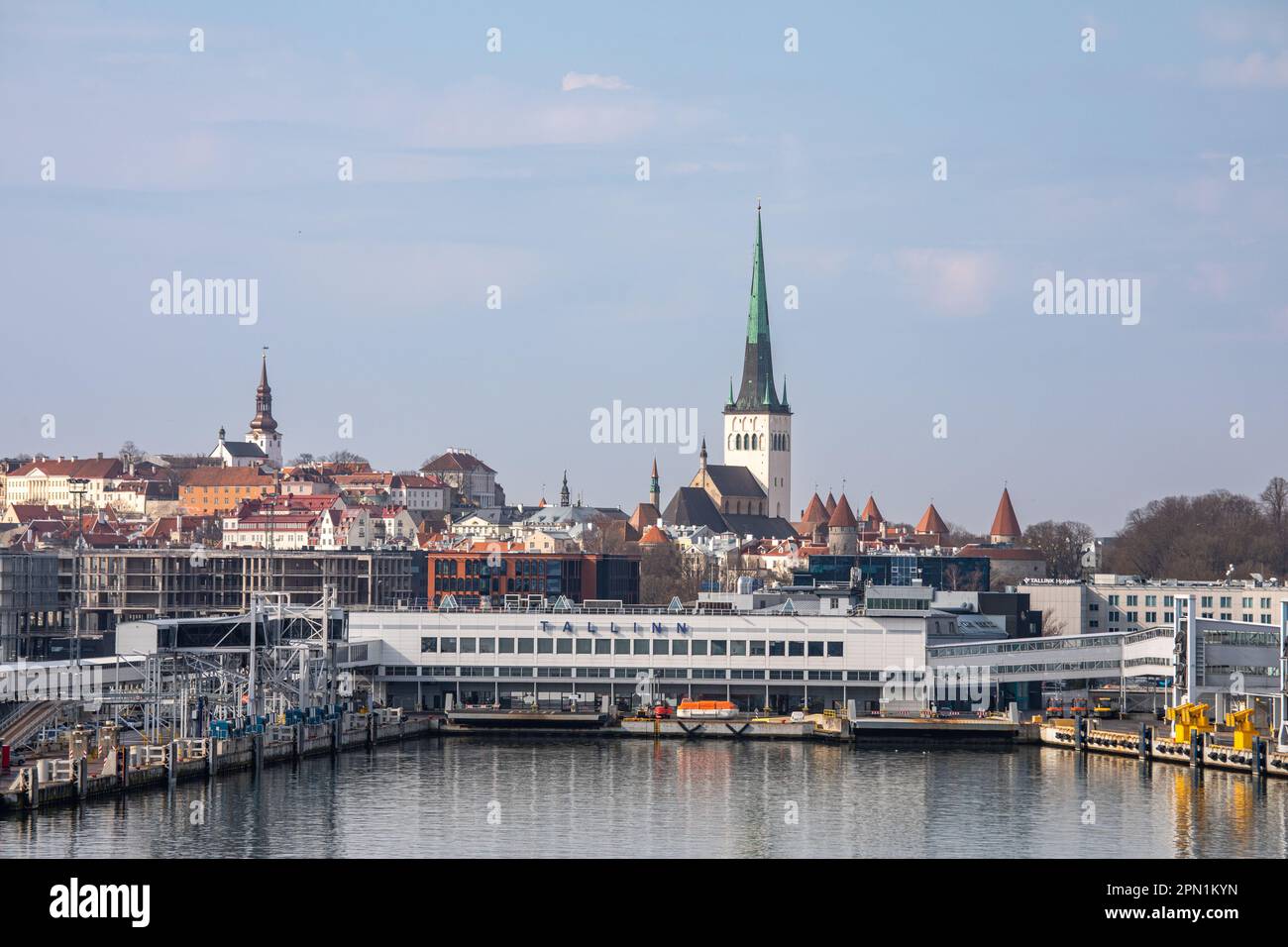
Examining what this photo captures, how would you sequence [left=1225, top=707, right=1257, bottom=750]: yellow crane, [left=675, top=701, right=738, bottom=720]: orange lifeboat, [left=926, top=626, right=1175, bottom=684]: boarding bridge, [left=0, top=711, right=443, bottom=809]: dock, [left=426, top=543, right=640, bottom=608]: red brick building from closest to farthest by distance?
1. [left=0, top=711, right=443, bottom=809]: dock
2. [left=1225, top=707, right=1257, bottom=750]: yellow crane
3. [left=675, top=701, right=738, bottom=720]: orange lifeboat
4. [left=926, top=626, right=1175, bottom=684]: boarding bridge
5. [left=426, top=543, right=640, bottom=608]: red brick building

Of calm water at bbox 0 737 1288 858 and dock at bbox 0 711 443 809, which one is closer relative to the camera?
calm water at bbox 0 737 1288 858

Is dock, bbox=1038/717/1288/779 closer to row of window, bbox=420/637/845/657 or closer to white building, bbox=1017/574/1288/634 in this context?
row of window, bbox=420/637/845/657

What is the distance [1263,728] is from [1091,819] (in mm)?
21924

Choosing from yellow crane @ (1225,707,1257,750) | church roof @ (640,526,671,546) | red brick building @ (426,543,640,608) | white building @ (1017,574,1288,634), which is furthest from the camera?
church roof @ (640,526,671,546)

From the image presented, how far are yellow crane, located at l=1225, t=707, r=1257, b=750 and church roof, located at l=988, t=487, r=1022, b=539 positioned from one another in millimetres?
127339

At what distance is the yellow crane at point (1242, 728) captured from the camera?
6438 cm

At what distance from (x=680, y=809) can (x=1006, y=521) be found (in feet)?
482

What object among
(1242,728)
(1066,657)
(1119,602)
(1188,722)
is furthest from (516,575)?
(1242,728)

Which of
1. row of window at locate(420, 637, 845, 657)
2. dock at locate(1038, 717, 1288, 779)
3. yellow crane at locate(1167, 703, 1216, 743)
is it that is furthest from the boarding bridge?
yellow crane at locate(1167, 703, 1216, 743)

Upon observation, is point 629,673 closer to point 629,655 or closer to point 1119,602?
point 629,655

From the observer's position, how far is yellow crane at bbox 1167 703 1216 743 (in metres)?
67.2

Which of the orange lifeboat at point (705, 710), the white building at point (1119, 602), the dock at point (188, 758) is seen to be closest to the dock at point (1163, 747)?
the orange lifeboat at point (705, 710)
